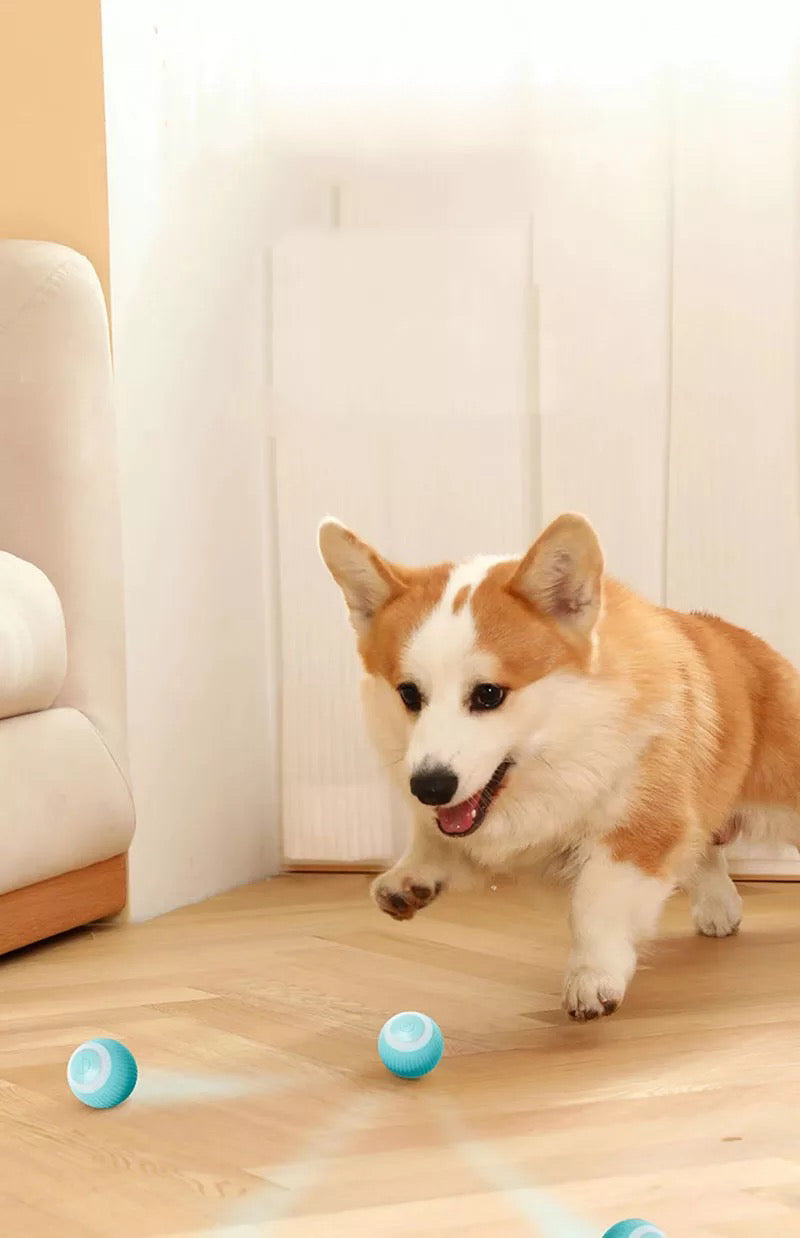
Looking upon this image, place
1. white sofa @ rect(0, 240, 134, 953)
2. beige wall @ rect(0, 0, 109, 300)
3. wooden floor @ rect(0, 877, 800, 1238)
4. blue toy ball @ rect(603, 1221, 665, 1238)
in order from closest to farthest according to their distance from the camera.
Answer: blue toy ball @ rect(603, 1221, 665, 1238)
wooden floor @ rect(0, 877, 800, 1238)
white sofa @ rect(0, 240, 134, 953)
beige wall @ rect(0, 0, 109, 300)

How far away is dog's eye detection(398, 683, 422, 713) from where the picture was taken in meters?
1.78

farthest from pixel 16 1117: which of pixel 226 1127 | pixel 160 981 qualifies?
pixel 160 981

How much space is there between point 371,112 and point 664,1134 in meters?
1.90

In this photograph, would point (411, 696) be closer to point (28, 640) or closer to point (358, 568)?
point (358, 568)

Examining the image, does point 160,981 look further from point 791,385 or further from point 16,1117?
point 791,385

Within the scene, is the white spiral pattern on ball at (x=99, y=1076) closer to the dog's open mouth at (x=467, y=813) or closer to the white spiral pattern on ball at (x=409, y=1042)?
the white spiral pattern on ball at (x=409, y=1042)

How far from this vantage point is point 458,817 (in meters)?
1.77

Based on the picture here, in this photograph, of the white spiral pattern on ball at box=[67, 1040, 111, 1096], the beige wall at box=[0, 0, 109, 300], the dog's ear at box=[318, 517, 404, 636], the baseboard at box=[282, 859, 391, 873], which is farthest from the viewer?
the baseboard at box=[282, 859, 391, 873]

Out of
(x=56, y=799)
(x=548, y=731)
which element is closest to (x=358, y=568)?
(x=548, y=731)

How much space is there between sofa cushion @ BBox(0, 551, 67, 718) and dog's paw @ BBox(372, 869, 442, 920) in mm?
604

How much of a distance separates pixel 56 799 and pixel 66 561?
14.9 inches

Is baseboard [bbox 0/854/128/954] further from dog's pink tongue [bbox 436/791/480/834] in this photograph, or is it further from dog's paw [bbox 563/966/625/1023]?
dog's paw [bbox 563/966/625/1023]

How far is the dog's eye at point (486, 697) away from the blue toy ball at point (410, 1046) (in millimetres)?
359

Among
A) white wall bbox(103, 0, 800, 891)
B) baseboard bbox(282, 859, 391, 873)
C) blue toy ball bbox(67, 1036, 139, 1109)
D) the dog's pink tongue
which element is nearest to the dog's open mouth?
A: the dog's pink tongue
